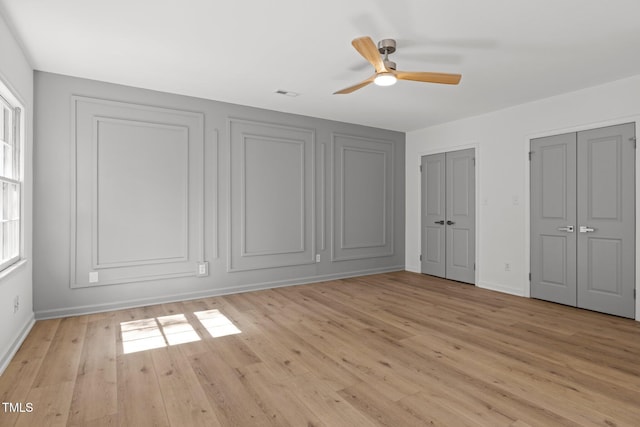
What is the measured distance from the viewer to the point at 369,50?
2609 mm

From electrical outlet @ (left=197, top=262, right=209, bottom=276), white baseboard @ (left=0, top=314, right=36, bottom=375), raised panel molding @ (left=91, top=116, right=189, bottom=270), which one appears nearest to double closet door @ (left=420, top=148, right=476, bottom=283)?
electrical outlet @ (left=197, top=262, right=209, bottom=276)

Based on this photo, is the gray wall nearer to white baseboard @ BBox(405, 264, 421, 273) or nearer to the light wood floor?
the light wood floor

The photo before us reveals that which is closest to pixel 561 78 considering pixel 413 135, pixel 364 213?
pixel 413 135

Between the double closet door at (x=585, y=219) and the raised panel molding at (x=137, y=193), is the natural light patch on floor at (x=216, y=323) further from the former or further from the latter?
the double closet door at (x=585, y=219)

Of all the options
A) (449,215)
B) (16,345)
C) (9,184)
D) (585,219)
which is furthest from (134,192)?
(585,219)

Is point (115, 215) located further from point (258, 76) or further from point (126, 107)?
point (258, 76)

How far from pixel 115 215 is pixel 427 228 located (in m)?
4.73

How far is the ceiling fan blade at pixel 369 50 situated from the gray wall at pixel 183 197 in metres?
2.54

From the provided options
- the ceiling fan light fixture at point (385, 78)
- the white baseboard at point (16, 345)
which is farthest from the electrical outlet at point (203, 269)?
the ceiling fan light fixture at point (385, 78)

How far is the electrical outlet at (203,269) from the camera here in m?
4.52

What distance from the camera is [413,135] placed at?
6371mm

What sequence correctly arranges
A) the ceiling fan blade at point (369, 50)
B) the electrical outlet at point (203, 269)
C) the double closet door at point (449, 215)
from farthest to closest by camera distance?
1. the double closet door at point (449, 215)
2. the electrical outlet at point (203, 269)
3. the ceiling fan blade at point (369, 50)

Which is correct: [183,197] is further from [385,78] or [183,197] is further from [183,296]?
[385,78]

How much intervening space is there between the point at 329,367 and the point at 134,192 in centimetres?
304
